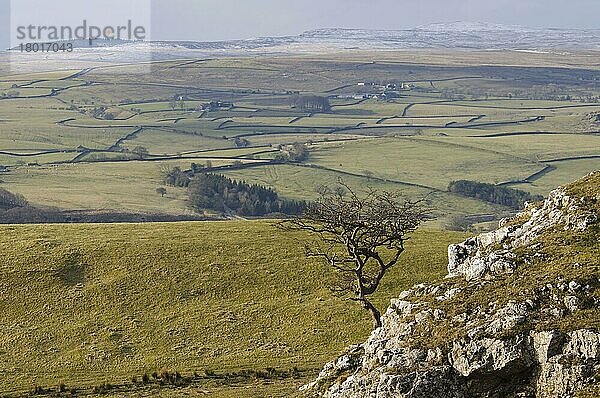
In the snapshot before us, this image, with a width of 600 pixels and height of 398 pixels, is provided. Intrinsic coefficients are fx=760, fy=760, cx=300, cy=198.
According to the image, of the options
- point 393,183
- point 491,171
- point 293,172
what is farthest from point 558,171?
point 293,172

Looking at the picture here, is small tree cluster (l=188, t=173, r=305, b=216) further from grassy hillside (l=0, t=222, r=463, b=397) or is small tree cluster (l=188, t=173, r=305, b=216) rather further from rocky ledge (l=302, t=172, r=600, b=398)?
rocky ledge (l=302, t=172, r=600, b=398)

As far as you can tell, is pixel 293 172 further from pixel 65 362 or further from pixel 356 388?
pixel 356 388

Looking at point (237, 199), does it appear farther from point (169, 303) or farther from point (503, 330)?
point (503, 330)

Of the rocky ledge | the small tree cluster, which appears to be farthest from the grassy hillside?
the small tree cluster

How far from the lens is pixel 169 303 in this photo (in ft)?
174

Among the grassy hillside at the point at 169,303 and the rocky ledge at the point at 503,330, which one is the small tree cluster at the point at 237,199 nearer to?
the grassy hillside at the point at 169,303

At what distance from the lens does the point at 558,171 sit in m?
179

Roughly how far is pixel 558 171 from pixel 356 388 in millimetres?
165851

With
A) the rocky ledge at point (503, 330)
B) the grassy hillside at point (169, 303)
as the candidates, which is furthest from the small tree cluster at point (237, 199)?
the rocky ledge at point (503, 330)

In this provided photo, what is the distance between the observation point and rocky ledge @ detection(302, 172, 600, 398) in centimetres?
2212

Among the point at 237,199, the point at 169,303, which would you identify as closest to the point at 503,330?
the point at 169,303

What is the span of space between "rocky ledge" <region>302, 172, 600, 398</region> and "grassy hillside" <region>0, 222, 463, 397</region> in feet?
39.5

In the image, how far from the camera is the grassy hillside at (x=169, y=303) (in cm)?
4491

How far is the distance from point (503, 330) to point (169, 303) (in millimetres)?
33997
